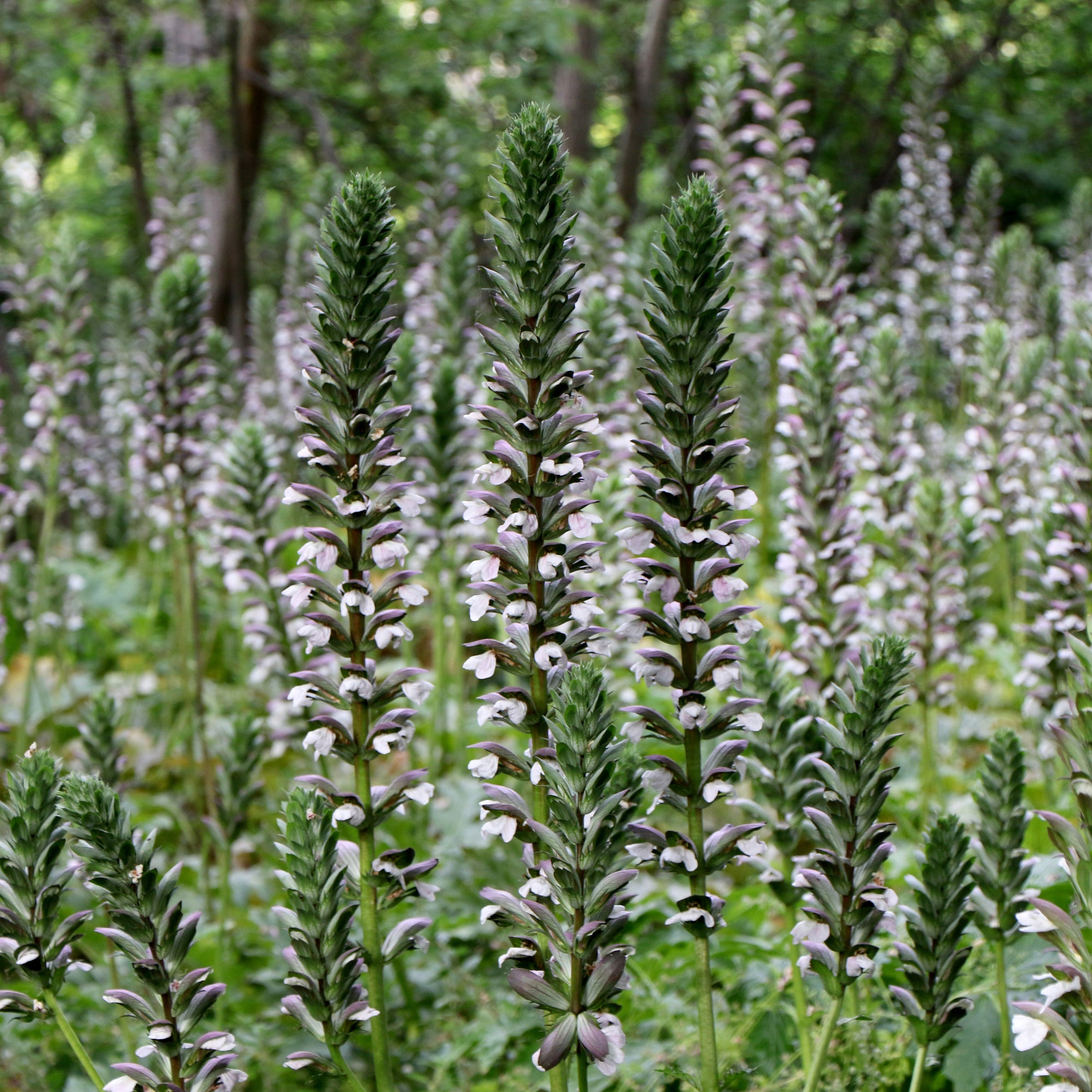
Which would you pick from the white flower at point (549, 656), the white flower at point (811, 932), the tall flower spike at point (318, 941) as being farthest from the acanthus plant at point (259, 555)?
the white flower at point (811, 932)

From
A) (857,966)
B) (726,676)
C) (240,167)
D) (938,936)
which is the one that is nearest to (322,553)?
(726,676)

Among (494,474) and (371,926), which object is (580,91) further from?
(371,926)

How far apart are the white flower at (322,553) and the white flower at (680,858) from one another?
0.95 m

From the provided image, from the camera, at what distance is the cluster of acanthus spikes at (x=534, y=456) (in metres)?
2.21

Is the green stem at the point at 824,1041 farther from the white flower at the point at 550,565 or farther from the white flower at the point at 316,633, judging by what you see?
the white flower at the point at 316,633

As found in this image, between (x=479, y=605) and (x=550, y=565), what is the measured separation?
185 millimetres

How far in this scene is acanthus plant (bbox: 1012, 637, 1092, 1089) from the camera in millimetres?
1979

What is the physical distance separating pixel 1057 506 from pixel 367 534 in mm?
2741

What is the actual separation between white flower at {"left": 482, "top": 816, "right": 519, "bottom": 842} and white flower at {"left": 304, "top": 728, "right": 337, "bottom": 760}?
428mm

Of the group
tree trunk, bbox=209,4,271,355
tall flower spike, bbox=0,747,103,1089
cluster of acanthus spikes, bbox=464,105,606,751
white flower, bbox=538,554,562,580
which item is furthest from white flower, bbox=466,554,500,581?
tree trunk, bbox=209,4,271,355

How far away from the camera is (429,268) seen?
6.71 meters

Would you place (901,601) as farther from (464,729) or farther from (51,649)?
(51,649)

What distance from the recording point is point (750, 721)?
2289 mm

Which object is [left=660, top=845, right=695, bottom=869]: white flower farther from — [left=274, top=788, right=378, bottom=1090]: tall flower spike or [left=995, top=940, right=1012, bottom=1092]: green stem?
[left=995, top=940, right=1012, bottom=1092]: green stem
